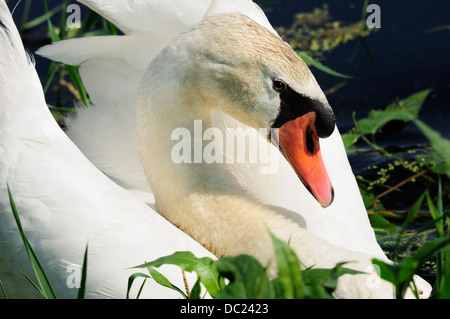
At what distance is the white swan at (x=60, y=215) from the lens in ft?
7.77

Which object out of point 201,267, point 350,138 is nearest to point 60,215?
point 201,267

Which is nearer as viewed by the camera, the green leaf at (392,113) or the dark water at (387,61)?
the green leaf at (392,113)

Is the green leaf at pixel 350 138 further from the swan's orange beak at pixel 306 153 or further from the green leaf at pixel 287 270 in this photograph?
the green leaf at pixel 287 270

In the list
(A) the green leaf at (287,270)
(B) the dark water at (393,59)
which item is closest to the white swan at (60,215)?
(A) the green leaf at (287,270)

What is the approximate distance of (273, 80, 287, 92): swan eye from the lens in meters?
2.56

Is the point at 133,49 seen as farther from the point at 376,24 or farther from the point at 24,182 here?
the point at 376,24

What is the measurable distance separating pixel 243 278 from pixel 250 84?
1.00 metres

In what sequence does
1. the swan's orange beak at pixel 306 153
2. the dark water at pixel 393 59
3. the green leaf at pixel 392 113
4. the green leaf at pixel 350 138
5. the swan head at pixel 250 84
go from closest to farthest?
1. the swan head at pixel 250 84
2. the swan's orange beak at pixel 306 153
3. the green leaf at pixel 350 138
4. the green leaf at pixel 392 113
5. the dark water at pixel 393 59

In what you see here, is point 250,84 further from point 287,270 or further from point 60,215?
point 287,270

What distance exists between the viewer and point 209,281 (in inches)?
77.9

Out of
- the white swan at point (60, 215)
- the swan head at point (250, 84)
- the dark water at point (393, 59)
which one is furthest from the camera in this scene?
the dark water at point (393, 59)

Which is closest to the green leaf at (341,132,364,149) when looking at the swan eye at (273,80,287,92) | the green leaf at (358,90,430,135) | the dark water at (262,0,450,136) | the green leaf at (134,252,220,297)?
the green leaf at (358,90,430,135)

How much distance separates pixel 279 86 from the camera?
2578 millimetres

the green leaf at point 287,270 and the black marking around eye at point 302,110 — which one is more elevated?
the black marking around eye at point 302,110
